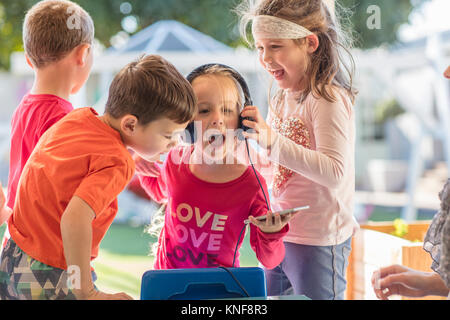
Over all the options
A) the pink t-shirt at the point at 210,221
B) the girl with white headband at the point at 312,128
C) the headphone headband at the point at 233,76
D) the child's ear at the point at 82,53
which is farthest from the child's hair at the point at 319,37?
the child's ear at the point at 82,53

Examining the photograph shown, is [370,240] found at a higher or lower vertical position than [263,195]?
lower

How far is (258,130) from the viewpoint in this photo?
41.3 inches

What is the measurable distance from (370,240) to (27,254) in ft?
4.36

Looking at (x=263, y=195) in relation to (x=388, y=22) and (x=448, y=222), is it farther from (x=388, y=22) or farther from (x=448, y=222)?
(x=388, y=22)

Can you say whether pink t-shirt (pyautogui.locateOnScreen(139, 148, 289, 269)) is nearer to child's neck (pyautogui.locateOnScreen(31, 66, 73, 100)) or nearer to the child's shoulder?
the child's shoulder

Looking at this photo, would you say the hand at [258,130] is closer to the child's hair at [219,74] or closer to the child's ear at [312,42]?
the child's hair at [219,74]

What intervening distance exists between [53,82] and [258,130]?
1.68ft

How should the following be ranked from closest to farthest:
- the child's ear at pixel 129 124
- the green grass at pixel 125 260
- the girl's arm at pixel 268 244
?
the child's ear at pixel 129 124
the girl's arm at pixel 268 244
the green grass at pixel 125 260

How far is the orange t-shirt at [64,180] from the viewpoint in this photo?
2.80ft

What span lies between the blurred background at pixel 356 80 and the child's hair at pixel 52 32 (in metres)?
0.51

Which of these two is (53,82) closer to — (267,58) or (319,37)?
(267,58)

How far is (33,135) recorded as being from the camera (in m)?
1.14

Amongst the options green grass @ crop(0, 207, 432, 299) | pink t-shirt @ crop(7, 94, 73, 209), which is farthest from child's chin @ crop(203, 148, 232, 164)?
green grass @ crop(0, 207, 432, 299)
